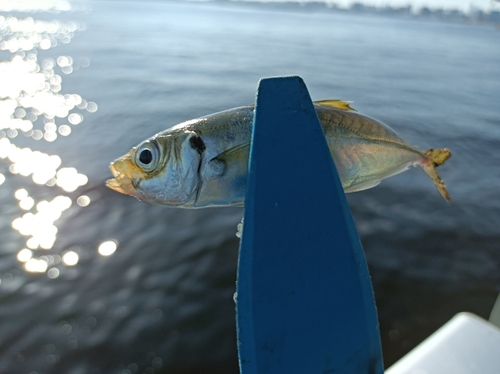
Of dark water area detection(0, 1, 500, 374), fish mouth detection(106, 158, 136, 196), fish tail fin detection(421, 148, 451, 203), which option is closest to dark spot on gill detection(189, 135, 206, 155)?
fish mouth detection(106, 158, 136, 196)

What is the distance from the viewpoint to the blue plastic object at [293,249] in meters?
1.18

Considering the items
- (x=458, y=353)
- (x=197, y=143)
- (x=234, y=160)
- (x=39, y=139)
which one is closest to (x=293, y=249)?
(x=234, y=160)

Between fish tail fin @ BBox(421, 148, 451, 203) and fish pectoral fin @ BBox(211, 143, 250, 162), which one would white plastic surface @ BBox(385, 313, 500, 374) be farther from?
fish pectoral fin @ BBox(211, 143, 250, 162)

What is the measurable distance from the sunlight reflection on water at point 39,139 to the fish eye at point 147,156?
5.75m

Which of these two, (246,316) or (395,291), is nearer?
(246,316)

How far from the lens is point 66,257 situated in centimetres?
629

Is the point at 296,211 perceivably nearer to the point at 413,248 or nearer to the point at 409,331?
the point at 409,331

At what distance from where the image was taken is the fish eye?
117 centimetres

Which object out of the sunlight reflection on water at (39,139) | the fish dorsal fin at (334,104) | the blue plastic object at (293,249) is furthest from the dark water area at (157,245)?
the fish dorsal fin at (334,104)

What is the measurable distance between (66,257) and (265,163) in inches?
245

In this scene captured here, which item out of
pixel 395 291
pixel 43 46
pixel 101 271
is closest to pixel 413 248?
pixel 395 291

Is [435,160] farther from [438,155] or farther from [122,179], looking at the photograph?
[122,179]

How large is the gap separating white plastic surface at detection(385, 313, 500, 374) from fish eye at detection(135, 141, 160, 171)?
207 cm

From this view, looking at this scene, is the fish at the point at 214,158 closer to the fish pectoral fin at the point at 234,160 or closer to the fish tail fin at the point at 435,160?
the fish pectoral fin at the point at 234,160
